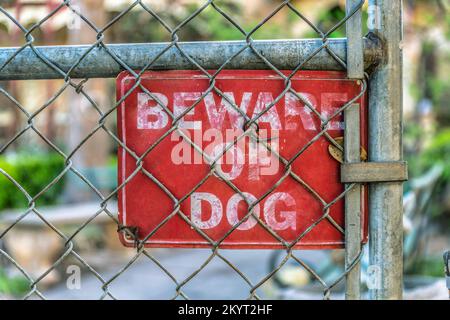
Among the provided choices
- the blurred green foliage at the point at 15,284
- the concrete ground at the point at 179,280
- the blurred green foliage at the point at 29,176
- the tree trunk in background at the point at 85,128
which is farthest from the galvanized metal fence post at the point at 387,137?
the blurred green foliage at the point at 29,176

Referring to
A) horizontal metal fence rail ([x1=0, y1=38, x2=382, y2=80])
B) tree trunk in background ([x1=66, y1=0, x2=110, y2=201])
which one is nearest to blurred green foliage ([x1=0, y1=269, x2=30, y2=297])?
tree trunk in background ([x1=66, y1=0, x2=110, y2=201])

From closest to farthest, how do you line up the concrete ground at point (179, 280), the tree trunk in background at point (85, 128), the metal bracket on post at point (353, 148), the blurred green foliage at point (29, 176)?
the metal bracket on post at point (353, 148) < the concrete ground at point (179, 280) < the tree trunk in background at point (85, 128) < the blurred green foliage at point (29, 176)

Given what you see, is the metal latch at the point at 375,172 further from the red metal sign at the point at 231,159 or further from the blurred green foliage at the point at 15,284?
the blurred green foliage at the point at 15,284

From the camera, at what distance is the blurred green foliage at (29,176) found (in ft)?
33.0

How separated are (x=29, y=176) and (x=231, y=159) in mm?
Result: 10551

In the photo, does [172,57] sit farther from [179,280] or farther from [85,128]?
[85,128]

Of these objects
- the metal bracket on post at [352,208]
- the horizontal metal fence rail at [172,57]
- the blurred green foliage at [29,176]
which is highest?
the blurred green foliage at [29,176]

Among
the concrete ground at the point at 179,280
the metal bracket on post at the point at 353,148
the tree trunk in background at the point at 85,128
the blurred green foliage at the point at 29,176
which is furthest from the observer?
the blurred green foliage at the point at 29,176

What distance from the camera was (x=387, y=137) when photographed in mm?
1136

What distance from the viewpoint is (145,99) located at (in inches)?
46.8

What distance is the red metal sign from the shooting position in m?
1.17

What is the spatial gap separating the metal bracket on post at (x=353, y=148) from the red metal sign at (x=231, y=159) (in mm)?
22

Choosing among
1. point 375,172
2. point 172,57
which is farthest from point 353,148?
point 172,57
